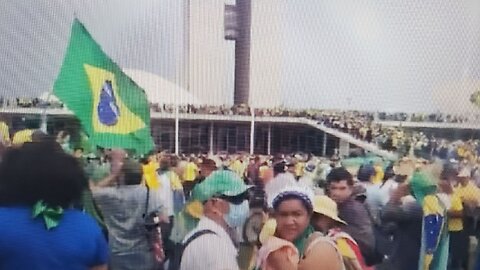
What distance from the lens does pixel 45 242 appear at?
160 centimetres

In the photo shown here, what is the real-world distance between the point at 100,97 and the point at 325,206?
781 mm

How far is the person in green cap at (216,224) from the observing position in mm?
2266

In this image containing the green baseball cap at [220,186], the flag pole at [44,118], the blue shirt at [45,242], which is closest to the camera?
the blue shirt at [45,242]

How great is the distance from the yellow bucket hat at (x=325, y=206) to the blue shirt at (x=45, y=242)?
83 cm

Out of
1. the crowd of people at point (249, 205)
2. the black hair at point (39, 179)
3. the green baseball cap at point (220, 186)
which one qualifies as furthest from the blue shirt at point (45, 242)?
the green baseball cap at point (220, 186)

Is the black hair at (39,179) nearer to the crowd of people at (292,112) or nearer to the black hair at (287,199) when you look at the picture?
the crowd of people at (292,112)

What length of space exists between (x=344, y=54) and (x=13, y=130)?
1.05 m

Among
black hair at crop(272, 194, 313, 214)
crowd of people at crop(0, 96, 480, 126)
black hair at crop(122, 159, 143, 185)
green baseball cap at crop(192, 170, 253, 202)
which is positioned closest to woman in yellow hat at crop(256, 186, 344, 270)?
black hair at crop(272, 194, 313, 214)

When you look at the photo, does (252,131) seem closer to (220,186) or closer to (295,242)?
(220,186)

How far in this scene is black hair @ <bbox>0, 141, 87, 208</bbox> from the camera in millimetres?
1619

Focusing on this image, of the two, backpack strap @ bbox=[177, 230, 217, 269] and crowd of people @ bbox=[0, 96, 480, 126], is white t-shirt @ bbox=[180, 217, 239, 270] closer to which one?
backpack strap @ bbox=[177, 230, 217, 269]

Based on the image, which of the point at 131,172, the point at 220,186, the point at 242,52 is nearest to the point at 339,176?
the point at 220,186

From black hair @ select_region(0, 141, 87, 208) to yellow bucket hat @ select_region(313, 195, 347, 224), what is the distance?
2.71ft

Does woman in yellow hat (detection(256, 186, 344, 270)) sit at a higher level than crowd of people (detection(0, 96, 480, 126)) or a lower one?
lower
